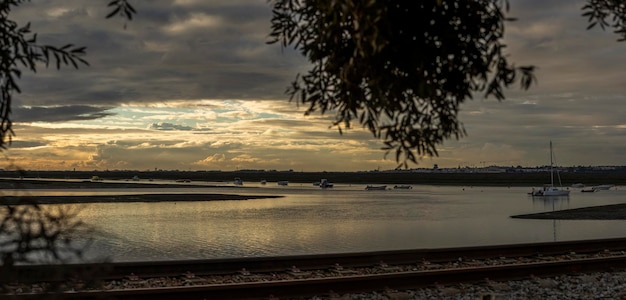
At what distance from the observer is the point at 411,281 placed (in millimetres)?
13102

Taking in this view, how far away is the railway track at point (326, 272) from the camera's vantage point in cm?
1162

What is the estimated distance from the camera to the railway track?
38.1 feet

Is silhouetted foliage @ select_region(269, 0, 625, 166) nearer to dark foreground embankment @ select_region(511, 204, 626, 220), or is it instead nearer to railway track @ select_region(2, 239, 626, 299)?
railway track @ select_region(2, 239, 626, 299)

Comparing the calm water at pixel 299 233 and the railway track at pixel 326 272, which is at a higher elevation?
the railway track at pixel 326 272

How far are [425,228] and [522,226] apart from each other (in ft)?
20.8

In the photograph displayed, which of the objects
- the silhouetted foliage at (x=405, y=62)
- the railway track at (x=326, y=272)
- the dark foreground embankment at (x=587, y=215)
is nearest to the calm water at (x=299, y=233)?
the dark foreground embankment at (x=587, y=215)

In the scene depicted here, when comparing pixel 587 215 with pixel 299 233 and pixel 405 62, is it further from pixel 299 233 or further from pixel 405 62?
pixel 405 62

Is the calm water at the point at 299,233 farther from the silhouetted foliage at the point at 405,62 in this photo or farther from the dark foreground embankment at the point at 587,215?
the silhouetted foliage at the point at 405,62

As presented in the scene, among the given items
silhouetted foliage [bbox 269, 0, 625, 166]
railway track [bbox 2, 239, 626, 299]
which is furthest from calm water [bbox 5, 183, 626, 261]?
silhouetted foliage [bbox 269, 0, 625, 166]

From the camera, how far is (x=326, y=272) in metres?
14.9

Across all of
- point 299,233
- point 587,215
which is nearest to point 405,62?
point 299,233

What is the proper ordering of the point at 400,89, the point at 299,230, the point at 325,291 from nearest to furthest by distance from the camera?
the point at 400,89 < the point at 325,291 < the point at 299,230

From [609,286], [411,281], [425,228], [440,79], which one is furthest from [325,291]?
[425,228]

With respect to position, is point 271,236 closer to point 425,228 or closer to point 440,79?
point 425,228
